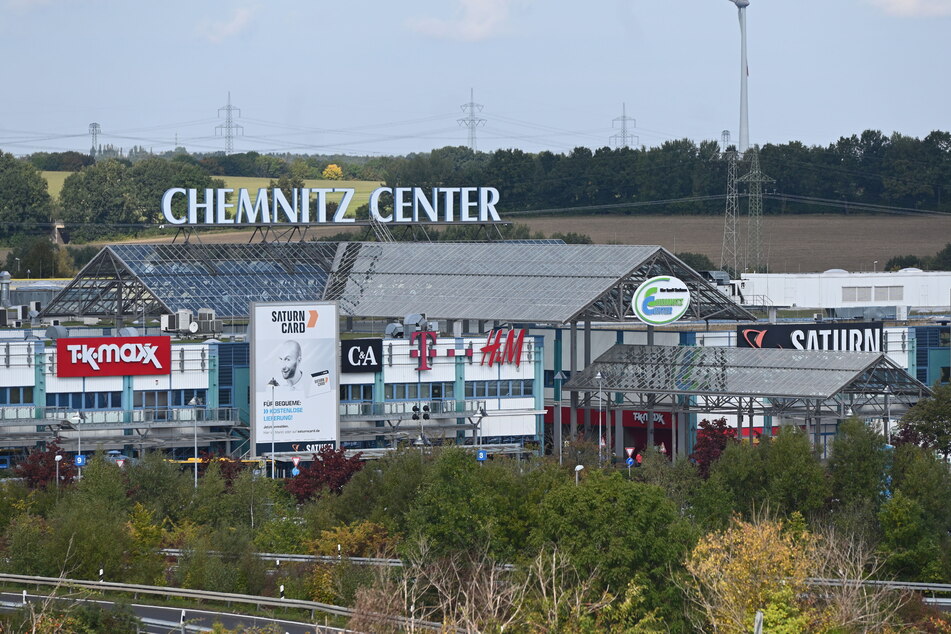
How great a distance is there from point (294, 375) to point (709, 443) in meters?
25.3

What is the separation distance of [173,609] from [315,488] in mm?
25081

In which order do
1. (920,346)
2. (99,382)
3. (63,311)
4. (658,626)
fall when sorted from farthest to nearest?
(63,311) → (920,346) → (99,382) → (658,626)

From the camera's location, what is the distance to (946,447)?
9962cm

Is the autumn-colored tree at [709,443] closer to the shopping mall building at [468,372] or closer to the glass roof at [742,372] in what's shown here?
the shopping mall building at [468,372]

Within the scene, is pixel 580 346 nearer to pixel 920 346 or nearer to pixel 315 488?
pixel 920 346

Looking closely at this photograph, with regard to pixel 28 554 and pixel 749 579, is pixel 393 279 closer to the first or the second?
pixel 28 554

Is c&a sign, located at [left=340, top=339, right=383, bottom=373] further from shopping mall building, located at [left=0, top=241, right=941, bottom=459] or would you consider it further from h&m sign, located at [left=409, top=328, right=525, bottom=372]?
h&m sign, located at [left=409, top=328, right=525, bottom=372]

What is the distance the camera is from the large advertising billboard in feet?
349

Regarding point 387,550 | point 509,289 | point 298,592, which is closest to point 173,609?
point 298,592

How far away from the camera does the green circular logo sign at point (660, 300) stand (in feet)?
374

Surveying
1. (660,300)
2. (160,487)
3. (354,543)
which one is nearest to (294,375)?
(160,487)

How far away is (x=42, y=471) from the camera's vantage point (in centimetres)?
9450

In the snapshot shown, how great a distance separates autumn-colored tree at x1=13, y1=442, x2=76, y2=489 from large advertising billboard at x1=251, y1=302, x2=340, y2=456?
545 inches

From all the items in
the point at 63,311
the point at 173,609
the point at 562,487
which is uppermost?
the point at 63,311
